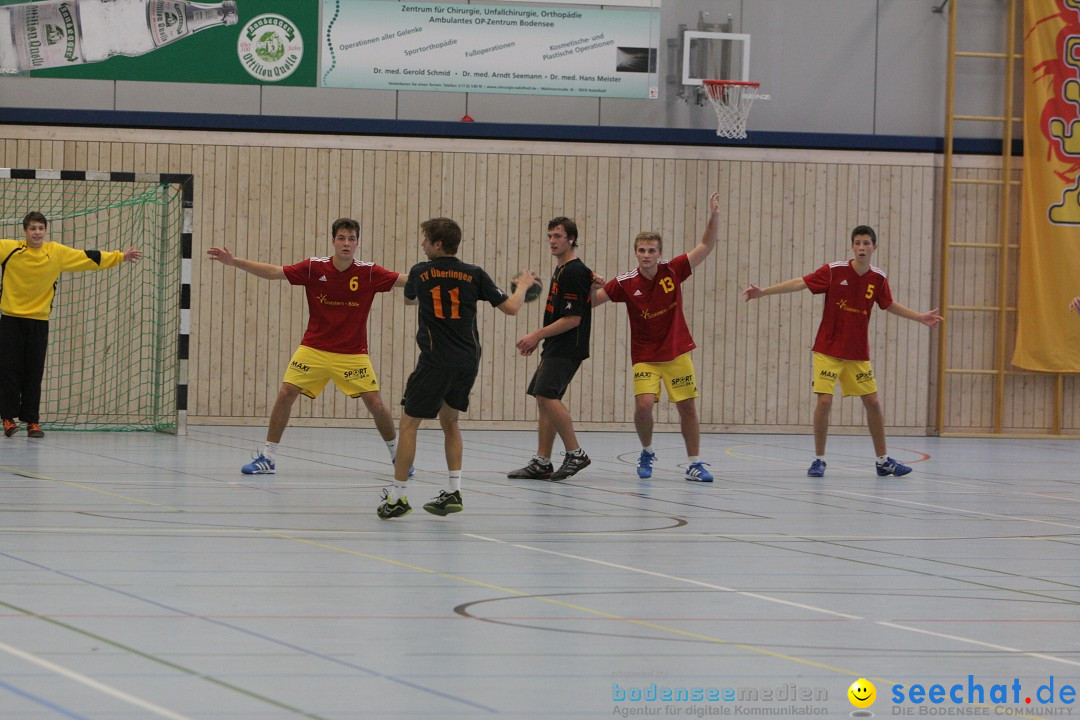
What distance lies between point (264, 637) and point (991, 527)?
5.56 metres

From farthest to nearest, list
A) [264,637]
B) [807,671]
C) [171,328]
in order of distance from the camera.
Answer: [171,328]
[264,637]
[807,671]

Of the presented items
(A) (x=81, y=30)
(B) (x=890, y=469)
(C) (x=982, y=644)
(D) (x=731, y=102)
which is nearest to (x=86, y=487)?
(C) (x=982, y=644)

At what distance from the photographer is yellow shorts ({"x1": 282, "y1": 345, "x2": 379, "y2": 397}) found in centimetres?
1088

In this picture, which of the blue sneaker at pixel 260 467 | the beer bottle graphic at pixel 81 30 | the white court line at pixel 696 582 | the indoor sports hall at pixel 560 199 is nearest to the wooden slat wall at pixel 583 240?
the indoor sports hall at pixel 560 199

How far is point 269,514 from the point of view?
840 cm

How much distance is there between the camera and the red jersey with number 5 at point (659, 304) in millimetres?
11406

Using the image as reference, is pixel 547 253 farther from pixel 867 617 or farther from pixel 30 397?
pixel 867 617

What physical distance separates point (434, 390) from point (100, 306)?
33.1 feet

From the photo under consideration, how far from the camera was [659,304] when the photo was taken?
11.4 metres

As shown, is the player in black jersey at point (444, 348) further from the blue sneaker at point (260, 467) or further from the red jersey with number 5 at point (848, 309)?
the red jersey with number 5 at point (848, 309)

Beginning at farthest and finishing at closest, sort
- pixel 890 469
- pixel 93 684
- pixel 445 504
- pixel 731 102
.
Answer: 1. pixel 731 102
2. pixel 890 469
3. pixel 445 504
4. pixel 93 684

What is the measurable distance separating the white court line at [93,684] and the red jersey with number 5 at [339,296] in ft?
21.2

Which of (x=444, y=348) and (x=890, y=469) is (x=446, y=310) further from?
(x=890, y=469)

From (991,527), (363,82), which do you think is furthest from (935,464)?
(363,82)
